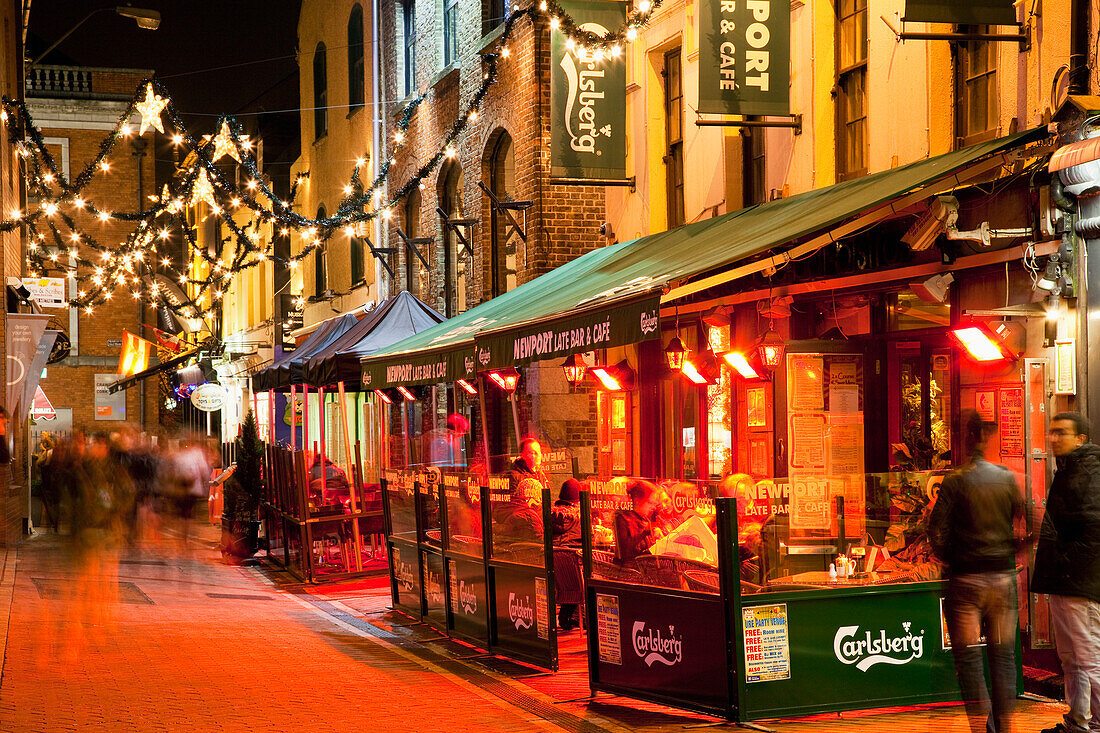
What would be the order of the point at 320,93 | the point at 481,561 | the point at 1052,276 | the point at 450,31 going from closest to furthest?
the point at 1052,276 → the point at 481,561 → the point at 450,31 → the point at 320,93

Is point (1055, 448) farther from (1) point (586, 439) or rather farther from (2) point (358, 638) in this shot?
(1) point (586, 439)

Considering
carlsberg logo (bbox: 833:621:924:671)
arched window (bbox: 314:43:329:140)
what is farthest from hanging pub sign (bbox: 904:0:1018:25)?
arched window (bbox: 314:43:329:140)

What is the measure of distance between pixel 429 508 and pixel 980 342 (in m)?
5.39

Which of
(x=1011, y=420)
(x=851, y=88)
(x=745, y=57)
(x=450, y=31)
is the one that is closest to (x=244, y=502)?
(x=450, y=31)

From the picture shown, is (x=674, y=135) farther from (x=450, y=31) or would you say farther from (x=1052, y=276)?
(x=450, y=31)

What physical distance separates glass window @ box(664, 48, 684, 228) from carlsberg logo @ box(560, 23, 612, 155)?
1.01 m

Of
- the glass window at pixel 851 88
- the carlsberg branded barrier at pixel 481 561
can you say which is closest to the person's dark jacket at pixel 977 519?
the carlsberg branded barrier at pixel 481 561

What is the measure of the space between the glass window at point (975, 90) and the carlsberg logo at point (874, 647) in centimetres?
411

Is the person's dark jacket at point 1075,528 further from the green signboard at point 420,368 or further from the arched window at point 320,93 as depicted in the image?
the arched window at point 320,93

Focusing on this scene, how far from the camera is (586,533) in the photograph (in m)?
8.89

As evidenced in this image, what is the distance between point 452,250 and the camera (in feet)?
74.2

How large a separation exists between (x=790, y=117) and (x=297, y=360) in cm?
986

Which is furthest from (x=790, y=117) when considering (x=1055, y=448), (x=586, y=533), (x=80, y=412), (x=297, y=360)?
(x=80, y=412)

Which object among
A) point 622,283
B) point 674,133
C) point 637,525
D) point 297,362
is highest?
point 674,133
